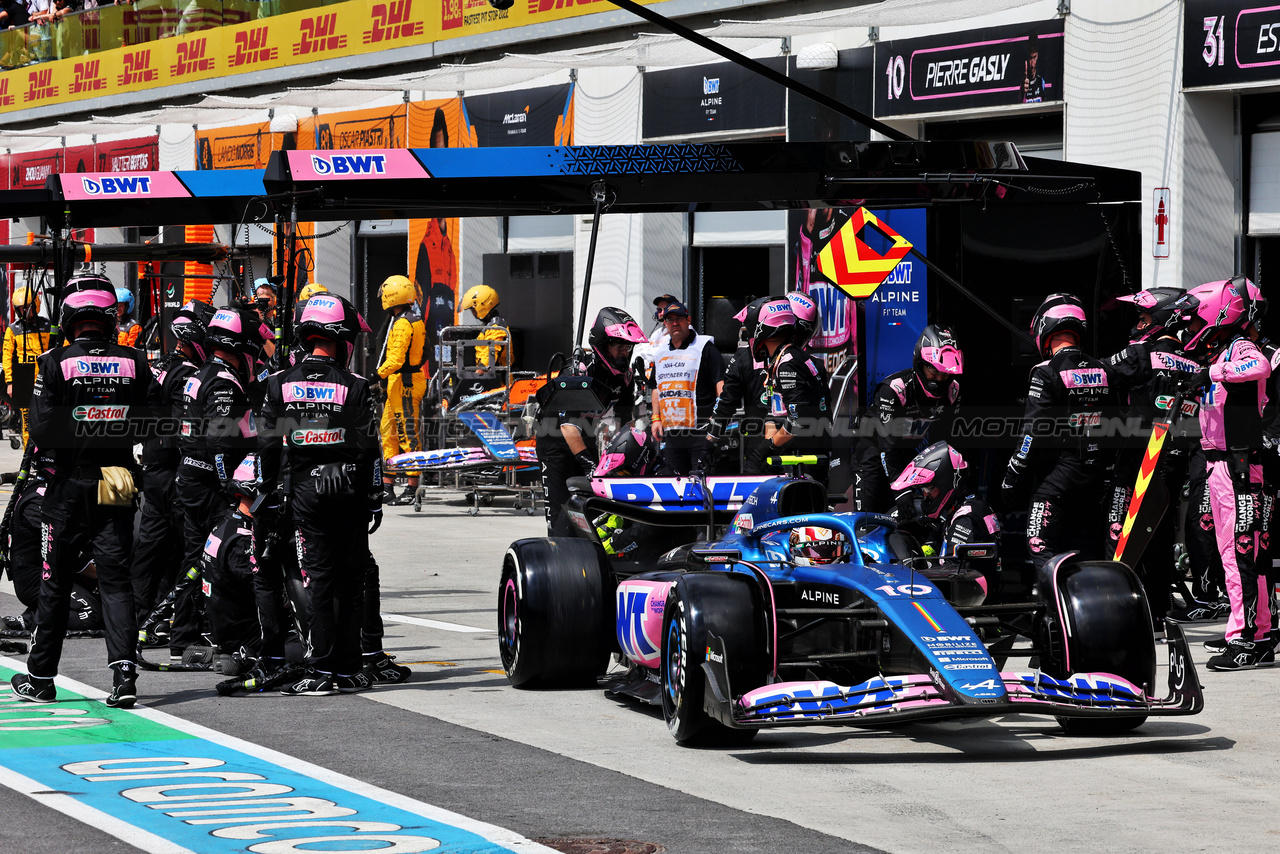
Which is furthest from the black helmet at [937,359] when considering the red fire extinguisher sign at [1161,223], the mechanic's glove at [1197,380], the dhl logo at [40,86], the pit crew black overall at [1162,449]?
the dhl logo at [40,86]

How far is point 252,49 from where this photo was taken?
2962 cm

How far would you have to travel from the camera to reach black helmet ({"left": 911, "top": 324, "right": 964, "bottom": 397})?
33.3ft

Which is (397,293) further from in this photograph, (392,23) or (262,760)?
(262,760)

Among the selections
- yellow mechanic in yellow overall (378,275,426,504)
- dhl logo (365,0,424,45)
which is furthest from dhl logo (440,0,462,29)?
yellow mechanic in yellow overall (378,275,426,504)

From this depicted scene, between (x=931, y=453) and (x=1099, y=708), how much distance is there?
283 cm

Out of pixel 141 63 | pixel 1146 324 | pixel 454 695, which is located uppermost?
pixel 141 63

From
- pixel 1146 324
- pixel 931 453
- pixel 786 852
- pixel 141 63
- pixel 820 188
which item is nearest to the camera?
pixel 786 852

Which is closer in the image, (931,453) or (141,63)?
(931,453)

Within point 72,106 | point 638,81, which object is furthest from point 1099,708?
point 72,106

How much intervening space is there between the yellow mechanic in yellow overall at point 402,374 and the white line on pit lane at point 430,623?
7.74m

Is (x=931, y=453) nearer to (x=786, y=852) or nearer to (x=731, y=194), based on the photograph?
(x=731, y=194)

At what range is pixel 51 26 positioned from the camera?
119 feet

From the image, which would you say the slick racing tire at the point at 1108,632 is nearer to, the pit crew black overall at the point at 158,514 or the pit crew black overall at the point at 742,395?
the pit crew black overall at the point at 158,514

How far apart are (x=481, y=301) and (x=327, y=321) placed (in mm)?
12862
